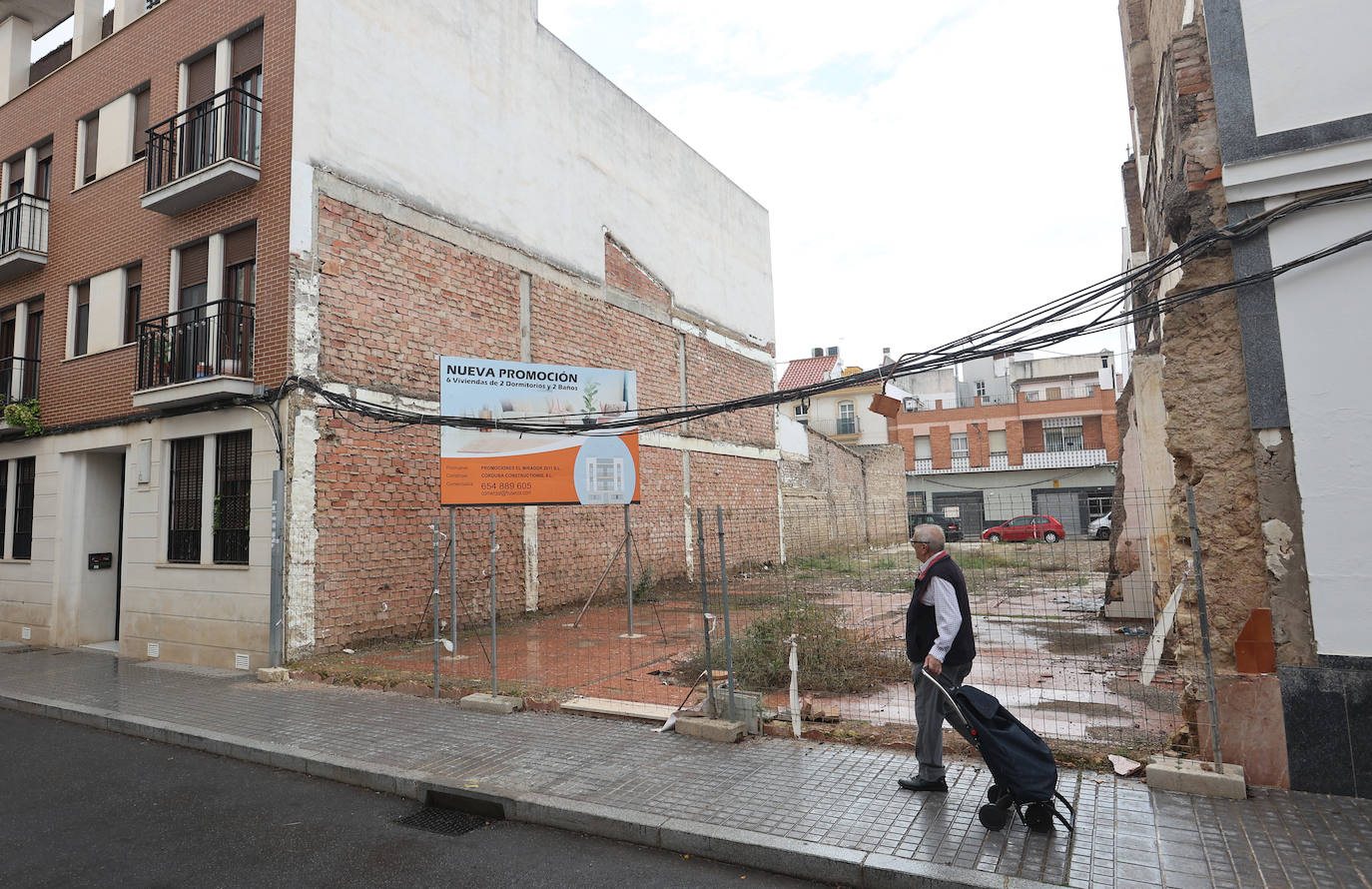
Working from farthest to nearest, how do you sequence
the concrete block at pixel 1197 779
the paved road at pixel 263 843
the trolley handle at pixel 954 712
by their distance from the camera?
the concrete block at pixel 1197 779 < the trolley handle at pixel 954 712 < the paved road at pixel 263 843

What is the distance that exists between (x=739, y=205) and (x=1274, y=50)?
1961 cm

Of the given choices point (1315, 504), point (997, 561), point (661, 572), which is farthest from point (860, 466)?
point (1315, 504)

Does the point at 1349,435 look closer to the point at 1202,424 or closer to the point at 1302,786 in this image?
the point at 1202,424

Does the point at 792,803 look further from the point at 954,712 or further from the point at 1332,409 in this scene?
the point at 1332,409

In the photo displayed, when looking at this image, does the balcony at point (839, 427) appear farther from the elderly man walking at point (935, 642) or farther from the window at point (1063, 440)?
the elderly man walking at point (935, 642)

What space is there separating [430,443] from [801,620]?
711cm

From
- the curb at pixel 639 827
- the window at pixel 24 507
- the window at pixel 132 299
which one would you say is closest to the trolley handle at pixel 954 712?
the curb at pixel 639 827

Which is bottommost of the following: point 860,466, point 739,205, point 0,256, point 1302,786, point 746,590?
point 1302,786

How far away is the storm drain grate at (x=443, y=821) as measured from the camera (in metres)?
5.07

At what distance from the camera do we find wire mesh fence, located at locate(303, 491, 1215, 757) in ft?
22.5

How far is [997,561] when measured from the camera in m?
13.1

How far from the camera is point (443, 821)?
17.1 ft

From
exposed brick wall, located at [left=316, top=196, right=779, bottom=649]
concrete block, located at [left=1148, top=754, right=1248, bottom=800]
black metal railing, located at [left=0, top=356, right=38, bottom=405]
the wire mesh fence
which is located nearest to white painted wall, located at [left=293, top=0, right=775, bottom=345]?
exposed brick wall, located at [left=316, top=196, right=779, bottom=649]

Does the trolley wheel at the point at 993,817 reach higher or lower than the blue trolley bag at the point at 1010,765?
lower
